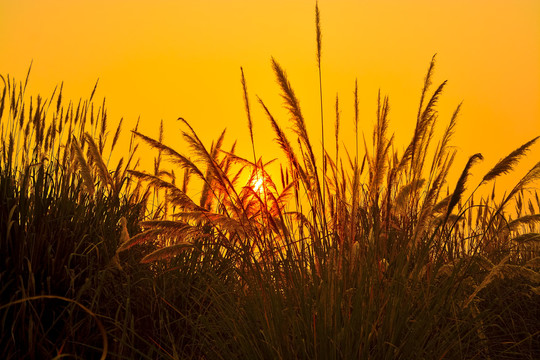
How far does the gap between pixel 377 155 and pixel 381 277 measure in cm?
53

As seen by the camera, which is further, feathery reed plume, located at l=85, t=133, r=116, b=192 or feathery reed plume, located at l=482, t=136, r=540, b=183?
feathery reed plume, located at l=85, t=133, r=116, b=192

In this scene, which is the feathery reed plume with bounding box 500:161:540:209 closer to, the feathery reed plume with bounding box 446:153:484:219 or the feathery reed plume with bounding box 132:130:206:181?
the feathery reed plume with bounding box 446:153:484:219

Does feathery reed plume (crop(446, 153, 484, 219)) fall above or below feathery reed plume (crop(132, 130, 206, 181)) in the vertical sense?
below

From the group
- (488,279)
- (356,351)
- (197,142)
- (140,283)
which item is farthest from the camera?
(140,283)

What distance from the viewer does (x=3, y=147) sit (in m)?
3.28

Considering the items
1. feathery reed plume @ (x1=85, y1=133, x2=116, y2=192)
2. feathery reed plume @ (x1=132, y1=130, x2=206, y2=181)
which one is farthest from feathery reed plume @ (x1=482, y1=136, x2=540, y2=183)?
feathery reed plume @ (x1=85, y1=133, x2=116, y2=192)

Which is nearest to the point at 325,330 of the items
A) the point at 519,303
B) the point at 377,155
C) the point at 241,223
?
the point at 241,223

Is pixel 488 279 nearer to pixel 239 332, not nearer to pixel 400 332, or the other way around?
pixel 400 332

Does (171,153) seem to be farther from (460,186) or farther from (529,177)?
(529,177)

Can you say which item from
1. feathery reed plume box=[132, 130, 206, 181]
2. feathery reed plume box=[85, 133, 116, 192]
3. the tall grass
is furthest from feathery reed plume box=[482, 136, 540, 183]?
feathery reed plume box=[85, 133, 116, 192]

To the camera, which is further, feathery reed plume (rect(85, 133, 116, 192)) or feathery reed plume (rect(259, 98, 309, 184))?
feathery reed plume (rect(85, 133, 116, 192))

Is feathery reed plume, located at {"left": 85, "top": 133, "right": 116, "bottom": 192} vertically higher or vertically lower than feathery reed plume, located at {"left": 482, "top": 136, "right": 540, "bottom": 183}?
higher

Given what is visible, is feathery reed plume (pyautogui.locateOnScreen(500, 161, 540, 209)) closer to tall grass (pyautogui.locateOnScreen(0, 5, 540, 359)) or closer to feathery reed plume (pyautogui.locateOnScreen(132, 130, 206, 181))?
tall grass (pyautogui.locateOnScreen(0, 5, 540, 359))

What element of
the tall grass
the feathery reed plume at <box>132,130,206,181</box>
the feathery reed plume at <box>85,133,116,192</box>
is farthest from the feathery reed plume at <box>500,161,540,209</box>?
the feathery reed plume at <box>85,133,116,192</box>
